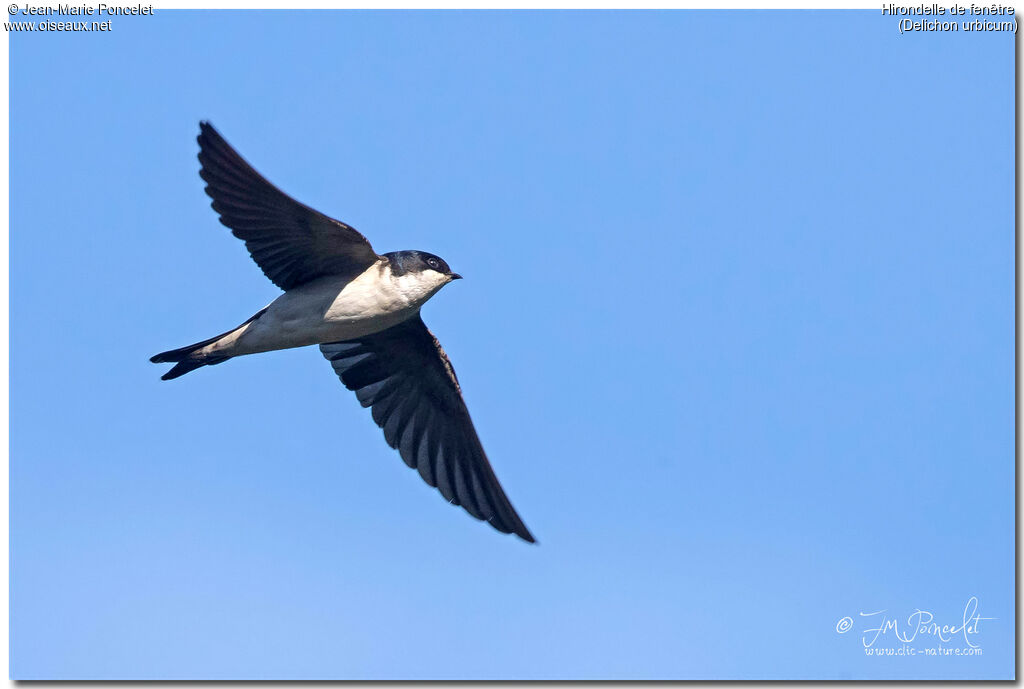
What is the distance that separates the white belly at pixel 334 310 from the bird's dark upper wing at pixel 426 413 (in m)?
1.08

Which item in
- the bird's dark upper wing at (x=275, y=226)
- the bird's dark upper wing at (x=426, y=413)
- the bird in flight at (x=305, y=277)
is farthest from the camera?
the bird's dark upper wing at (x=426, y=413)

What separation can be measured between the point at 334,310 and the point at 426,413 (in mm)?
1856

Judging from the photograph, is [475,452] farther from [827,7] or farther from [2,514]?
[827,7]

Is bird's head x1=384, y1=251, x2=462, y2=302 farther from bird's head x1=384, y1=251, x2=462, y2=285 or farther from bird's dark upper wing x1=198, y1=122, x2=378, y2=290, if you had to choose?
bird's dark upper wing x1=198, y1=122, x2=378, y2=290

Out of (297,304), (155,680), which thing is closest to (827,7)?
(297,304)

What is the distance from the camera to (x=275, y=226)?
8.44m

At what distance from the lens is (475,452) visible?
1009 centimetres

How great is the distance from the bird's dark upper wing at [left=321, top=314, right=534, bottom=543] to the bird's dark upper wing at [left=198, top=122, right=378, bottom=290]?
1148mm

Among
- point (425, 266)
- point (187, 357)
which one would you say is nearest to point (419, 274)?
point (425, 266)

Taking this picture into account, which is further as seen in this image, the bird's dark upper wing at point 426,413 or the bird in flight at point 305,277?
the bird's dark upper wing at point 426,413

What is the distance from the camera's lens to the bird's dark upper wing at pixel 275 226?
796 cm

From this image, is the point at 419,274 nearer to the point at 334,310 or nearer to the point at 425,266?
the point at 425,266

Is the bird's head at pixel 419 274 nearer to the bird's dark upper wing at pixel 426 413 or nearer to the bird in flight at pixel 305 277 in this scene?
the bird in flight at pixel 305 277

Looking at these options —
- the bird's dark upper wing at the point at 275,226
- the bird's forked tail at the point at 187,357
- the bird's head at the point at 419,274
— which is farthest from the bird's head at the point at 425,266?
the bird's forked tail at the point at 187,357
